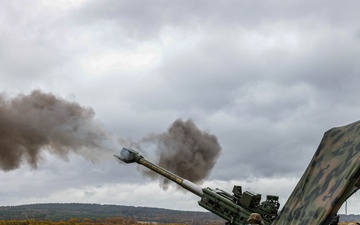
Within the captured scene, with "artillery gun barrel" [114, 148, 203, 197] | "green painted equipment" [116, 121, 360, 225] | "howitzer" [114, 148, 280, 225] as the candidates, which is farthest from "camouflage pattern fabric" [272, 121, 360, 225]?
"artillery gun barrel" [114, 148, 203, 197]

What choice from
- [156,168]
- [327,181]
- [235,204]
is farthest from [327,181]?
[156,168]

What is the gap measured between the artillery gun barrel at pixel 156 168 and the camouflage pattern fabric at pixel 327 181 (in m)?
11.8

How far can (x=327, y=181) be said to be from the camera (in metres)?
6.60

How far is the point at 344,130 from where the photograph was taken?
717 centimetres

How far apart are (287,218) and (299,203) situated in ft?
0.98

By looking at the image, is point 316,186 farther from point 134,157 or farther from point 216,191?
point 134,157

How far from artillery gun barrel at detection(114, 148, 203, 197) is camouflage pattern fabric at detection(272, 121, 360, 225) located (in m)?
11.8

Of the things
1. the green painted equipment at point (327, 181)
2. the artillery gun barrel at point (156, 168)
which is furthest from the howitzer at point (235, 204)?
the green painted equipment at point (327, 181)

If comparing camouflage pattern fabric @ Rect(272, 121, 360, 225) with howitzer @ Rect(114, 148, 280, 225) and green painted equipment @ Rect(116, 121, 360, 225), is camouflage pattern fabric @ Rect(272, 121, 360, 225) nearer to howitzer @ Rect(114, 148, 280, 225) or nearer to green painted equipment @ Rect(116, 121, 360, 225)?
green painted equipment @ Rect(116, 121, 360, 225)

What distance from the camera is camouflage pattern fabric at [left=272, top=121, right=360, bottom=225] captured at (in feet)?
20.3

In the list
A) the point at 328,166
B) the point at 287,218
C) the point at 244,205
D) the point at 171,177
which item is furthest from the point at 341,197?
the point at 171,177

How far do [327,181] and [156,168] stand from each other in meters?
14.4

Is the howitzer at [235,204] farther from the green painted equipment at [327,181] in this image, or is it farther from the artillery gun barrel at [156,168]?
the green painted equipment at [327,181]

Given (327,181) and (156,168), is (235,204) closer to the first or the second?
(156,168)
